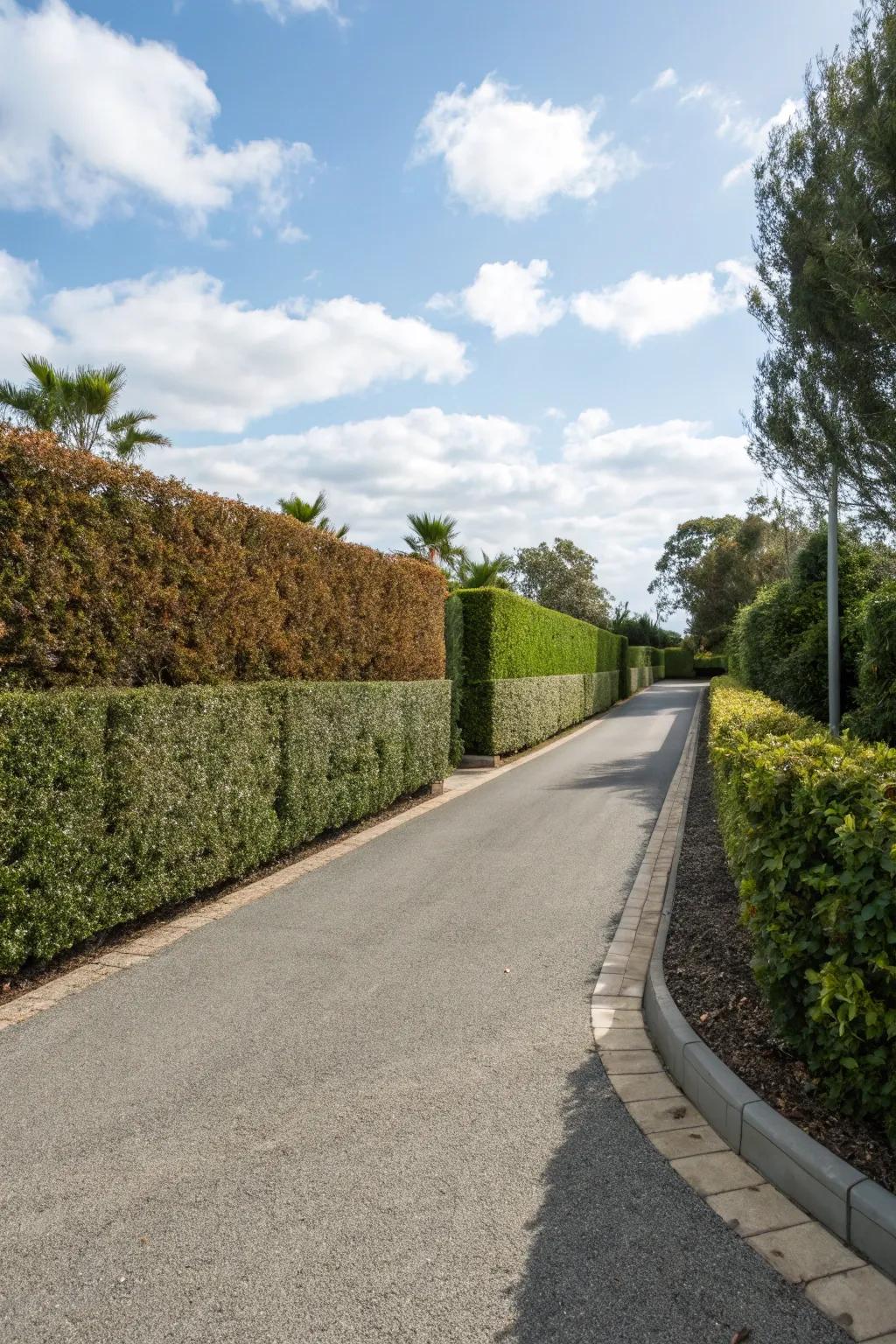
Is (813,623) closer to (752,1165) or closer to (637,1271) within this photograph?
(752,1165)

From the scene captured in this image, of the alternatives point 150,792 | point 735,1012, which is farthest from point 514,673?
point 735,1012

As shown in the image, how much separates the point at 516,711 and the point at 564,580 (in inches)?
1280

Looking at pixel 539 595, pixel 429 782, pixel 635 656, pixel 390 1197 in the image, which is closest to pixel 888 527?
pixel 429 782

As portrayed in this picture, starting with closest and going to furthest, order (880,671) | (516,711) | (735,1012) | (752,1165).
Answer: (752,1165) → (735,1012) → (880,671) → (516,711)

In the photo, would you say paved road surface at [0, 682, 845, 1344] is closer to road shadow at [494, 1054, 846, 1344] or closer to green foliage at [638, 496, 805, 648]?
road shadow at [494, 1054, 846, 1344]

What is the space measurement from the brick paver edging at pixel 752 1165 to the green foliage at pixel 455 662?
962 centimetres

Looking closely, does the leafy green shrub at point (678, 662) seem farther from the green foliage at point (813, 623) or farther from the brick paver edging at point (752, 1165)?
the brick paver edging at point (752, 1165)

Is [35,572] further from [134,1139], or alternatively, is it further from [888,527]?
[888,527]

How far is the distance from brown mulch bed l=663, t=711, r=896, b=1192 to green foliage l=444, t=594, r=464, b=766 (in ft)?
24.9

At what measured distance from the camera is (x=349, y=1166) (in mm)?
2689

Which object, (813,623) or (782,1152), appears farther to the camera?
(813,623)

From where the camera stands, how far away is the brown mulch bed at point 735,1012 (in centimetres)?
260

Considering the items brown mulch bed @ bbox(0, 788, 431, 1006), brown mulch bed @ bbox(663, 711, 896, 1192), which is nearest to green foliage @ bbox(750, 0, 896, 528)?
brown mulch bed @ bbox(663, 711, 896, 1192)

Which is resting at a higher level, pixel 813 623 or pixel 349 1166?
pixel 813 623
